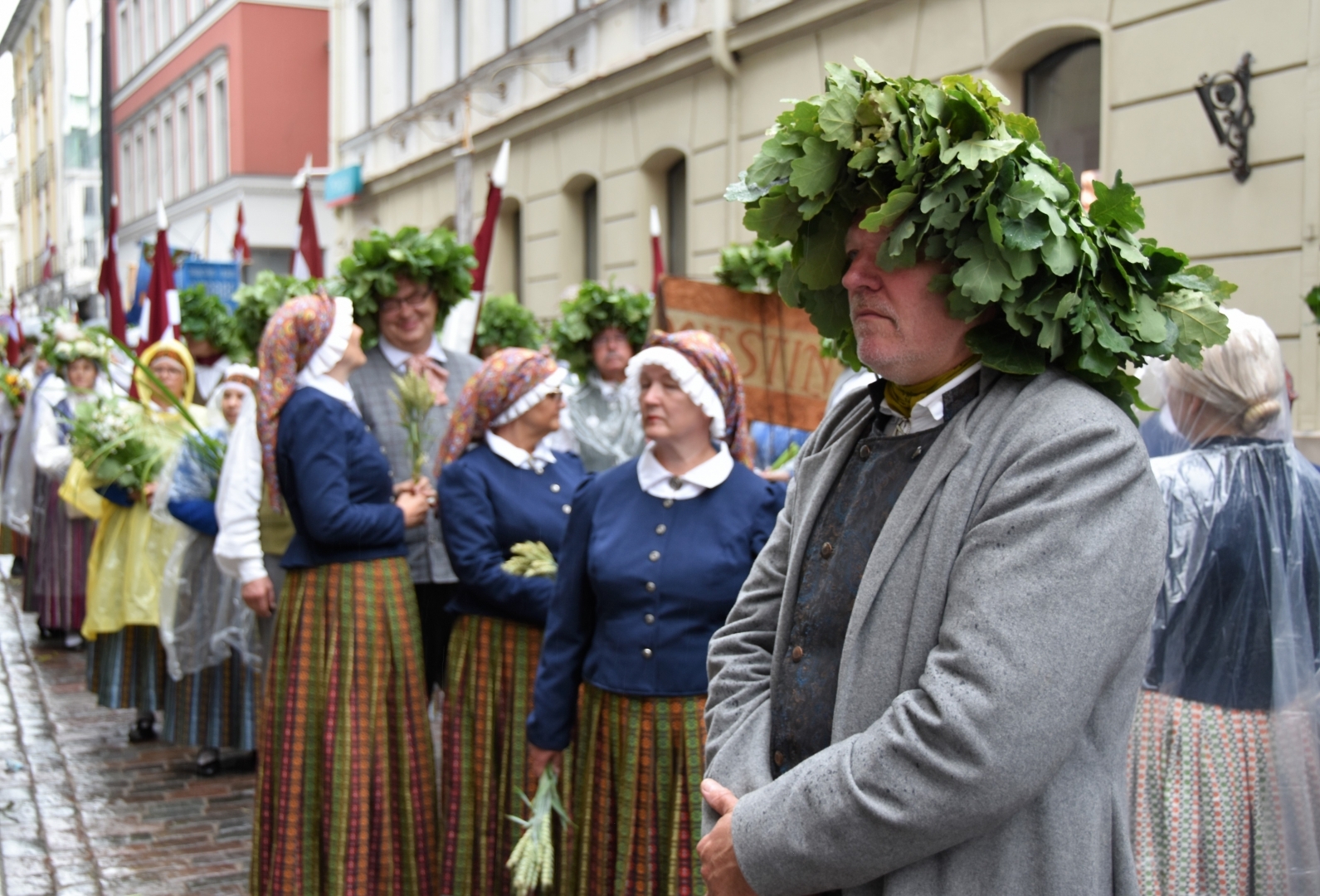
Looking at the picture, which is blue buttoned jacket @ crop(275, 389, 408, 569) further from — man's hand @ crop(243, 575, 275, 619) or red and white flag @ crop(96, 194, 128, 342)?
red and white flag @ crop(96, 194, 128, 342)

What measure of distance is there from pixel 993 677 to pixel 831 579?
0.38 metres

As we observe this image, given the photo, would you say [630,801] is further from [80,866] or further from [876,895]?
[80,866]

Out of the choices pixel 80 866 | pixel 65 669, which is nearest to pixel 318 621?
pixel 80 866

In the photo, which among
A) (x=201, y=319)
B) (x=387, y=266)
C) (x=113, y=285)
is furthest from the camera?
(x=113, y=285)

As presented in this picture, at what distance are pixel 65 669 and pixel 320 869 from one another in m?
5.36

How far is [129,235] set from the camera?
38.5 m

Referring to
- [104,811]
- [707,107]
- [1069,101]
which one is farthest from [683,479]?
[707,107]

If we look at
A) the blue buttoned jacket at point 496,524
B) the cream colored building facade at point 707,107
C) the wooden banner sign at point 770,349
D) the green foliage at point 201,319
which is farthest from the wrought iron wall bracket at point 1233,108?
the green foliage at point 201,319

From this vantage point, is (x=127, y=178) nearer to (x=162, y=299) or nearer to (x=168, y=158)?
(x=168, y=158)

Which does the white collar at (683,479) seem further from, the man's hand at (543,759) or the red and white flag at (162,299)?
the red and white flag at (162,299)

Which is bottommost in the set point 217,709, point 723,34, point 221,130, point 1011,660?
point 217,709

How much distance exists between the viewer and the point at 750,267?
577 cm

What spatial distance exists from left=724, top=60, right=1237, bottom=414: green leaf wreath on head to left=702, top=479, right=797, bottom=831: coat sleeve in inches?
21.8

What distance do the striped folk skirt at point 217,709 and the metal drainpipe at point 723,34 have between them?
7.39m
